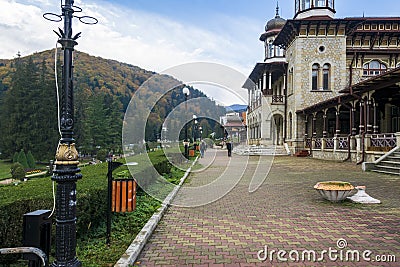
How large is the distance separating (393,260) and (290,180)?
25.4 ft

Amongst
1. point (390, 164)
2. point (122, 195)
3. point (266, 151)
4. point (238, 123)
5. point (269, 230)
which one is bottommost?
point (269, 230)

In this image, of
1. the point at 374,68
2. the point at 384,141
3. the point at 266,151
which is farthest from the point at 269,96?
the point at 384,141

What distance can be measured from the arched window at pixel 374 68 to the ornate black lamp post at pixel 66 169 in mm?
30452

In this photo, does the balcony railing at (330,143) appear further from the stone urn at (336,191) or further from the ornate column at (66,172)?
the ornate column at (66,172)

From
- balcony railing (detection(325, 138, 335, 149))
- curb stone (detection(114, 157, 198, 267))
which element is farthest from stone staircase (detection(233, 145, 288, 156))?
curb stone (detection(114, 157, 198, 267))

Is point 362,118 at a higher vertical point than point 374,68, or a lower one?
lower

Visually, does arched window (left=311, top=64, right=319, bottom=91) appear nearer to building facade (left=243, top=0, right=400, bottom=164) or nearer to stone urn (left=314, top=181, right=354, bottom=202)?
building facade (left=243, top=0, right=400, bottom=164)

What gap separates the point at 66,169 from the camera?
130 inches

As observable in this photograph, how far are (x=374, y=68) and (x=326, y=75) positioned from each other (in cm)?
456

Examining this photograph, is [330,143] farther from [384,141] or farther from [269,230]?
[269,230]

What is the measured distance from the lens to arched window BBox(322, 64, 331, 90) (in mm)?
28484

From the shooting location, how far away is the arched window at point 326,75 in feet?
93.5

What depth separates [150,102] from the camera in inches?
373

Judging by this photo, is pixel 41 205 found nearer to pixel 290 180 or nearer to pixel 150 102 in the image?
pixel 150 102
